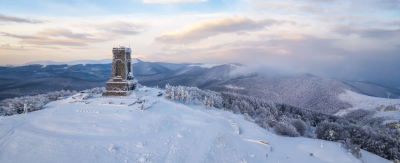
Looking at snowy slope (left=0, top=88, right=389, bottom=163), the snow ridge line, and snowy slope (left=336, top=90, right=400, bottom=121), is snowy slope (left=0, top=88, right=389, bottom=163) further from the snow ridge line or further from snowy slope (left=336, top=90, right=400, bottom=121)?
snowy slope (left=336, top=90, right=400, bottom=121)

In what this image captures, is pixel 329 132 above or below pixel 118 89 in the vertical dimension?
below

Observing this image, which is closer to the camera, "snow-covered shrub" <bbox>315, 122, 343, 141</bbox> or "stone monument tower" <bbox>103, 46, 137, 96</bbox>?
"snow-covered shrub" <bbox>315, 122, 343, 141</bbox>

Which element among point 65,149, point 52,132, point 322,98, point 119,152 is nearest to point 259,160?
point 119,152

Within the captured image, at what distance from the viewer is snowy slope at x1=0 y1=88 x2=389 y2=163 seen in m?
14.0

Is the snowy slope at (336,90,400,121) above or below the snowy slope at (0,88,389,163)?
below

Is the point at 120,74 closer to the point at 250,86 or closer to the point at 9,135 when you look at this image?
the point at 9,135

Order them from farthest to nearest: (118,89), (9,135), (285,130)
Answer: (118,89) → (285,130) → (9,135)

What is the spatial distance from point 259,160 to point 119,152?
13.5 meters

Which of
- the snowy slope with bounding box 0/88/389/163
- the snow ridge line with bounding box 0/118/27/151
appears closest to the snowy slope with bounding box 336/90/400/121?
the snowy slope with bounding box 0/88/389/163

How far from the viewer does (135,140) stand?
57.4 ft

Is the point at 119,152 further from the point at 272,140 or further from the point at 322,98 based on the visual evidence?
the point at 322,98

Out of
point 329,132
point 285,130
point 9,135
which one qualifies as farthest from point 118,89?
point 329,132

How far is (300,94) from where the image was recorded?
4252 inches

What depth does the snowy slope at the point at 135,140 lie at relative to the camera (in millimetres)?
14031
